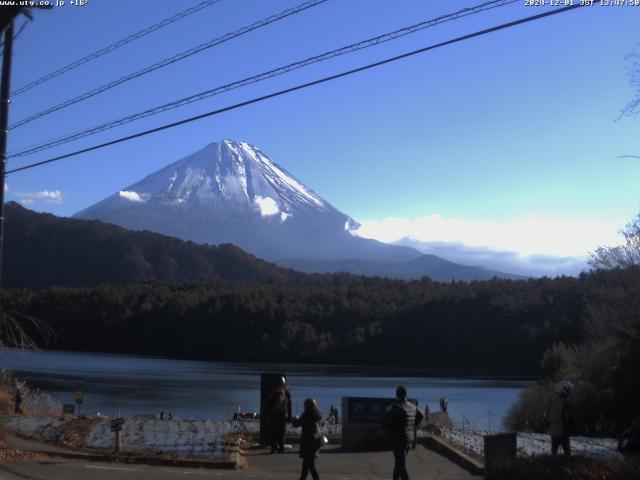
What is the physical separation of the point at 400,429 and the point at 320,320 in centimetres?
9642

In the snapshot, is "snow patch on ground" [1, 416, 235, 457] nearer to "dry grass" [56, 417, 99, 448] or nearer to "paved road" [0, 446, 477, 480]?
"dry grass" [56, 417, 99, 448]

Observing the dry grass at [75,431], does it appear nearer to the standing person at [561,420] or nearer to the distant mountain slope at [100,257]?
the standing person at [561,420]

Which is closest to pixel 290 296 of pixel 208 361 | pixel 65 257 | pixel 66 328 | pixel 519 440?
pixel 208 361

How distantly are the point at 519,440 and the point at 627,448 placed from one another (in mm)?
4362

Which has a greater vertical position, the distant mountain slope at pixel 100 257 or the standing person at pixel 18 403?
the distant mountain slope at pixel 100 257

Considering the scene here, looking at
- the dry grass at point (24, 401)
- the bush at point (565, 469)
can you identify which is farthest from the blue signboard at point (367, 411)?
the dry grass at point (24, 401)

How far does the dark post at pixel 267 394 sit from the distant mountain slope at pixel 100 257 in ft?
461

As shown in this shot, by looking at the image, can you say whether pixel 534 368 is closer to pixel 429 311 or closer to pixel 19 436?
pixel 429 311

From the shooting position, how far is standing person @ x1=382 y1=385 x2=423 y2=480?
10.7m

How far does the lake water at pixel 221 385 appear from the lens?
152ft

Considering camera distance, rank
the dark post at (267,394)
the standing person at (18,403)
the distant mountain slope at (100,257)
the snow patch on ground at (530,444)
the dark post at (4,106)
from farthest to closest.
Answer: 1. the distant mountain slope at (100,257)
2. the standing person at (18,403)
3. the dark post at (267,394)
4. the snow patch on ground at (530,444)
5. the dark post at (4,106)

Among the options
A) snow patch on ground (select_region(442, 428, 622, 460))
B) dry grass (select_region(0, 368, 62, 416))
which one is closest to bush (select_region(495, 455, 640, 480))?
snow patch on ground (select_region(442, 428, 622, 460))

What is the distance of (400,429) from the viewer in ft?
35.1

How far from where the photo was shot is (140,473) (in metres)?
13.1
